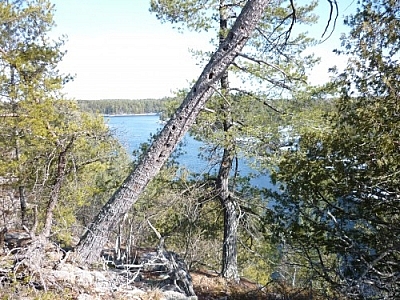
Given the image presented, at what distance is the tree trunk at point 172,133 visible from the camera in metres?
3.22

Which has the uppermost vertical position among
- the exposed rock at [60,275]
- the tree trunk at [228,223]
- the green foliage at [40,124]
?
the green foliage at [40,124]

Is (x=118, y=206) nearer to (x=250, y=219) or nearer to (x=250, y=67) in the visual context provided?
(x=250, y=67)

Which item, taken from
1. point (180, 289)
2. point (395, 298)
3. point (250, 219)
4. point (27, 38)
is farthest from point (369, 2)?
point (27, 38)

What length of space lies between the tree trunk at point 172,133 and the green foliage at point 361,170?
123 cm

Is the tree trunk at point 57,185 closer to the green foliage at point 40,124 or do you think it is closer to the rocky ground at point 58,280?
the green foliage at point 40,124

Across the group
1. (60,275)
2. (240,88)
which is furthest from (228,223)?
(60,275)

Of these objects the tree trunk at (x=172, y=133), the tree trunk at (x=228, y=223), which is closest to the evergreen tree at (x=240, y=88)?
the tree trunk at (x=228, y=223)

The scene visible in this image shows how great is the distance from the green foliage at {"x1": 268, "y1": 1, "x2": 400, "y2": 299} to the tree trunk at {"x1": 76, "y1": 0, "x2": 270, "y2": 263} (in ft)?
4.04

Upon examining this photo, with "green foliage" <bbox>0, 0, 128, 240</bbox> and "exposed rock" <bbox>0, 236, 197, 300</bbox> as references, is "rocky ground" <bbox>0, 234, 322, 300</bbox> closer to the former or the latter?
"exposed rock" <bbox>0, 236, 197, 300</bbox>

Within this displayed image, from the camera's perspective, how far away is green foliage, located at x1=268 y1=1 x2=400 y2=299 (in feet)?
11.0

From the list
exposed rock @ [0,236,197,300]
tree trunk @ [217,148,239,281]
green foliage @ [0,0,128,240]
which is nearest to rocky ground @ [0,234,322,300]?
exposed rock @ [0,236,197,300]

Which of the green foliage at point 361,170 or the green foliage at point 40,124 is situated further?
the green foliage at point 40,124

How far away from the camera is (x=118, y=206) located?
3.59 meters

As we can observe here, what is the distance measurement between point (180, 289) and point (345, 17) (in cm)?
358
